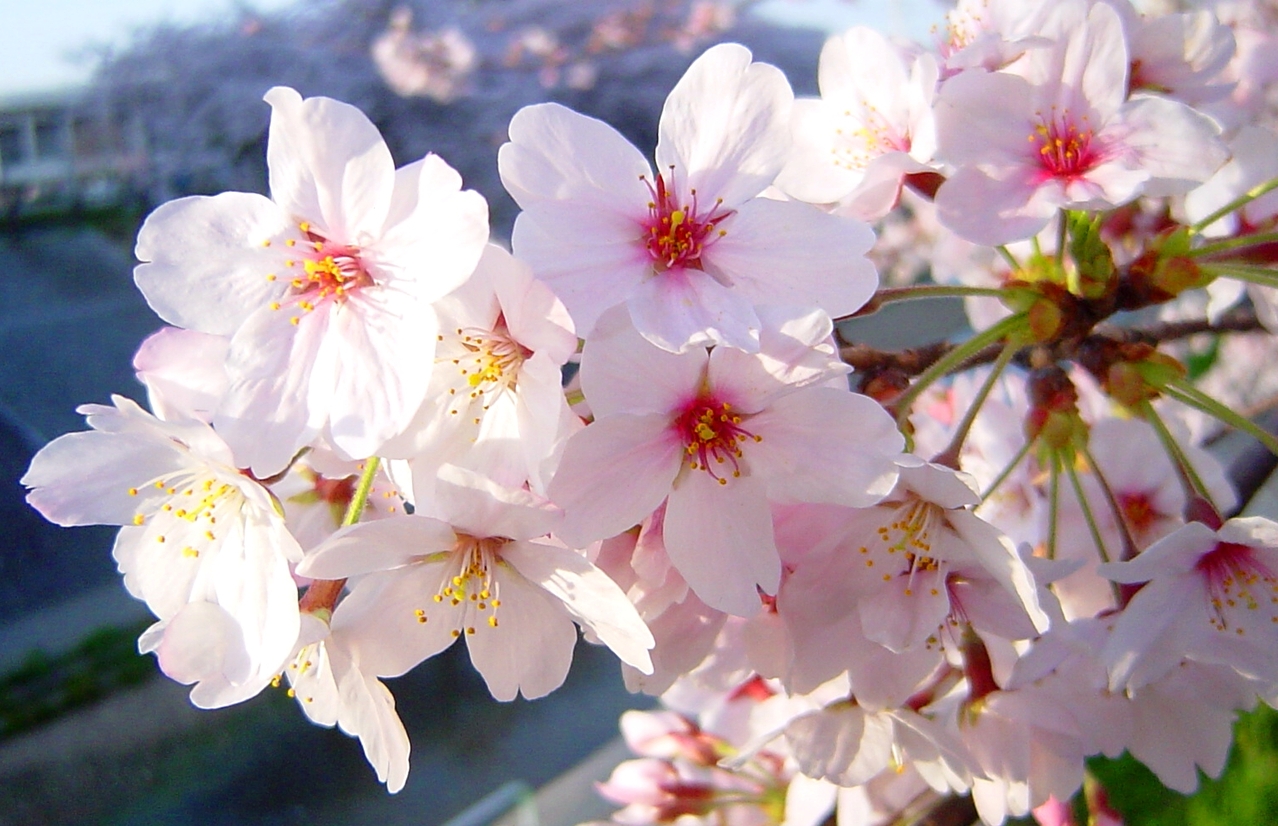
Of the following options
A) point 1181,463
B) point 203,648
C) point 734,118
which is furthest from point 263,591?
point 1181,463

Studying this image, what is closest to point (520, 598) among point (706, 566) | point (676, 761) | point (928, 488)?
point (706, 566)

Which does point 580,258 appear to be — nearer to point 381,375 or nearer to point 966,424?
point 381,375

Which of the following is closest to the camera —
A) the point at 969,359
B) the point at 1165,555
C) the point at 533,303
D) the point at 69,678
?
the point at 533,303

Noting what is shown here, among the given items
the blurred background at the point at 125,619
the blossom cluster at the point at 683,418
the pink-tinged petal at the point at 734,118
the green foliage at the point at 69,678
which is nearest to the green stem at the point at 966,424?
the blossom cluster at the point at 683,418

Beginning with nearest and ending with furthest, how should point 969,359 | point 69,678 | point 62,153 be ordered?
point 969,359
point 69,678
point 62,153

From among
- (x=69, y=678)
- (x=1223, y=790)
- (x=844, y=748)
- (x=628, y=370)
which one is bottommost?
(x=69, y=678)

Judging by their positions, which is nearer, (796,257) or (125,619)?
(796,257)

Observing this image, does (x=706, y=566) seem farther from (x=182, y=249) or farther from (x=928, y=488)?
(x=182, y=249)
